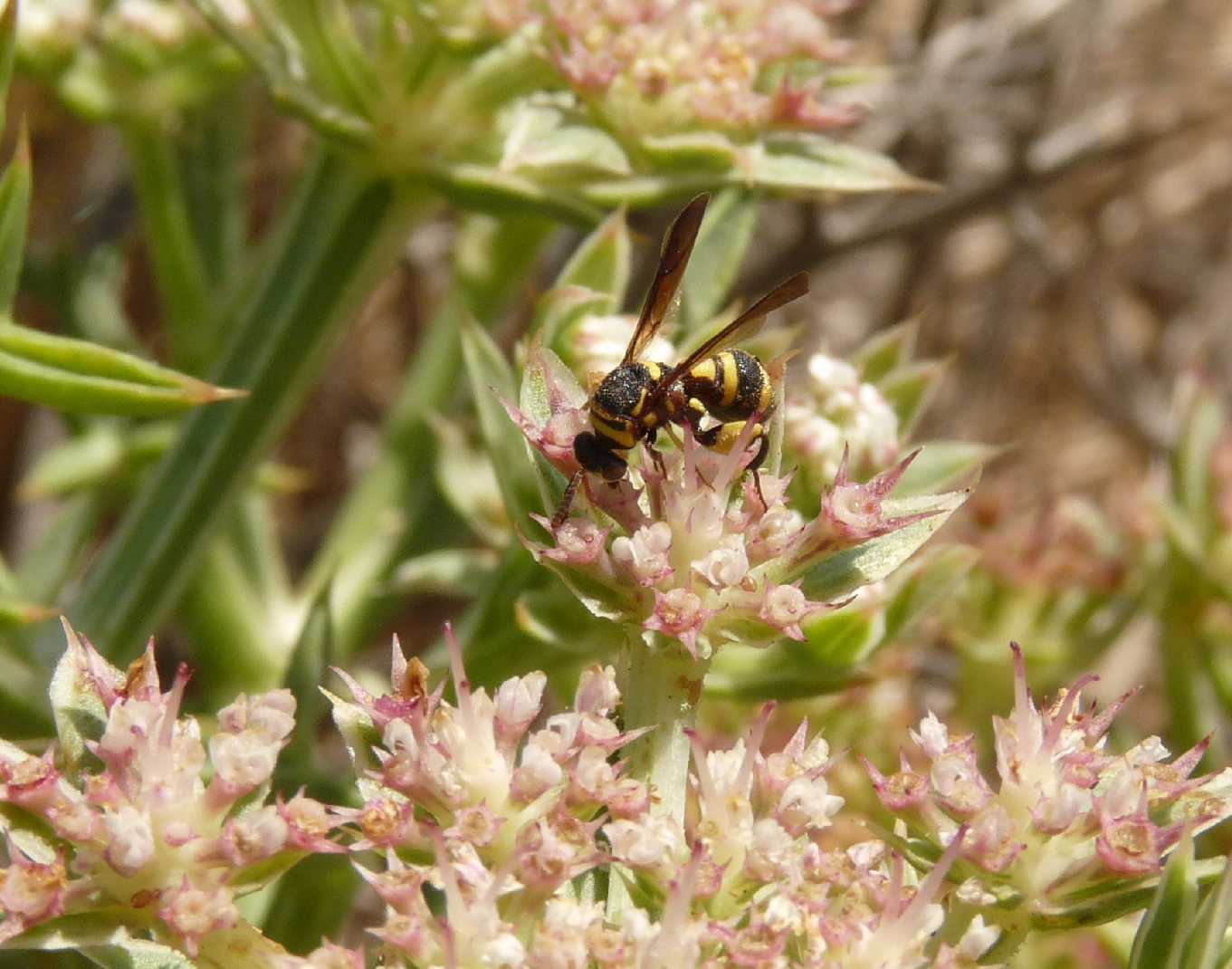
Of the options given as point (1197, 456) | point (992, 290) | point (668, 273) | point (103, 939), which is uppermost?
point (668, 273)

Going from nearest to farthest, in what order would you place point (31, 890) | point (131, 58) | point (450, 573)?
point (31, 890) → point (450, 573) → point (131, 58)

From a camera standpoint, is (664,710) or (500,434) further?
(500,434)

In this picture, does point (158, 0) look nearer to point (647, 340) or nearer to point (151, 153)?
point (151, 153)

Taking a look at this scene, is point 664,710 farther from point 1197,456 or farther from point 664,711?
point 1197,456

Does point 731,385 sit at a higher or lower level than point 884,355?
higher

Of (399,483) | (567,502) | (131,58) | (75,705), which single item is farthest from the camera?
(399,483)

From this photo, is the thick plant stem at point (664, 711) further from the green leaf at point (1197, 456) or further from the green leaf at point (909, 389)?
the green leaf at point (1197, 456)

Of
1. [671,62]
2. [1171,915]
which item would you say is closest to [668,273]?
[671,62]
